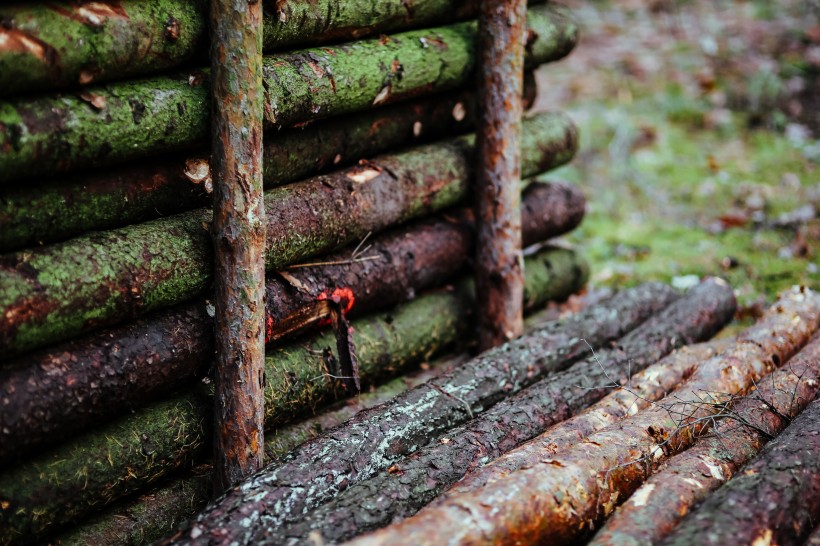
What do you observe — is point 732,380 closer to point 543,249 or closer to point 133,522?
point 543,249

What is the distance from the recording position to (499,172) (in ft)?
15.2

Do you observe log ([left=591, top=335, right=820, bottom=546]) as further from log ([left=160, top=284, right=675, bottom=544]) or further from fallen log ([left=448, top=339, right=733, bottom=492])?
log ([left=160, top=284, right=675, bottom=544])

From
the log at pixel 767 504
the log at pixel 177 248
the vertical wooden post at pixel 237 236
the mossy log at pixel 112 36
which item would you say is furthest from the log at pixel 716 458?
the mossy log at pixel 112 36

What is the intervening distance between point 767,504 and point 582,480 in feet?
2.18

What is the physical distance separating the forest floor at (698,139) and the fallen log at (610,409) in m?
1.75

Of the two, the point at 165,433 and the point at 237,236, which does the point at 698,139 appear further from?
the point at 165,433

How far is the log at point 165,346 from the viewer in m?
2.78

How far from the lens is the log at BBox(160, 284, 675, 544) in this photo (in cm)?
285

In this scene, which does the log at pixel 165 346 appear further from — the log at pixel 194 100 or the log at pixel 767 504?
the log at pixel 767 504

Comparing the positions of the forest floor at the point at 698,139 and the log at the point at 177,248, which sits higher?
the log at the point at 177,248

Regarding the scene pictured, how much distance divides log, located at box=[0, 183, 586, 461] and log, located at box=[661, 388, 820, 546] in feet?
6.70

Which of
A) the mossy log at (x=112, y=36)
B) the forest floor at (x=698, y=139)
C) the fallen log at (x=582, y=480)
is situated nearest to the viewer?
the fallen log at (x=582, y=480)

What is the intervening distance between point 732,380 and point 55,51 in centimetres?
352

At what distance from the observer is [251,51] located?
3.14 meters
